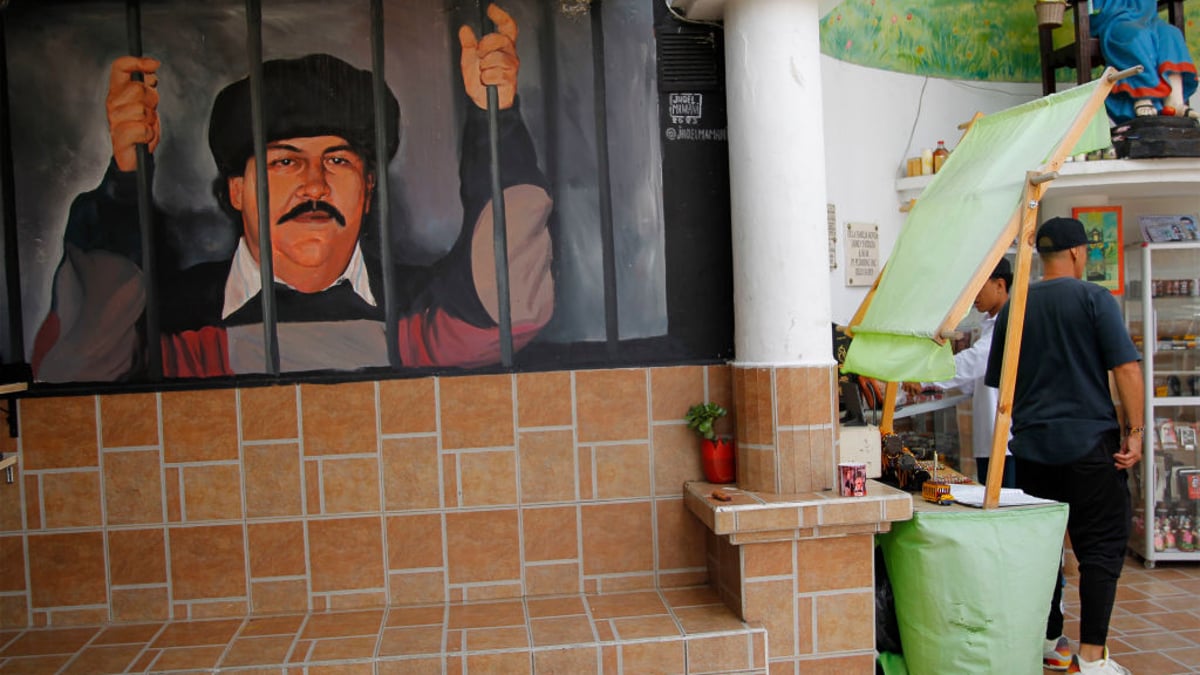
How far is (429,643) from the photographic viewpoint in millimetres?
3572

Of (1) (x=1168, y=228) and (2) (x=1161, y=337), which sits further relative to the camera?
(1) (x=1168, y=228)

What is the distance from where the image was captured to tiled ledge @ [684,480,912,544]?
357 cm

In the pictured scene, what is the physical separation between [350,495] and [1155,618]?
3886mm

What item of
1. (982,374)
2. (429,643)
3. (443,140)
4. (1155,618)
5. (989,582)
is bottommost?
(1155,618)

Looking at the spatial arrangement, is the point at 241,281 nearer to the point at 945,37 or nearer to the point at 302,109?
the point at 302,109

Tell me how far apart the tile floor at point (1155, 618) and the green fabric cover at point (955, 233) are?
1634 mm

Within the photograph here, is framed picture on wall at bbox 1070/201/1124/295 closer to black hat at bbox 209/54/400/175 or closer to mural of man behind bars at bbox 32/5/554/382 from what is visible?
mural of man behind bars at bbox 32/5/554/382

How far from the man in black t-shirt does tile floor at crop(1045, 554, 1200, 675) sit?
284mm

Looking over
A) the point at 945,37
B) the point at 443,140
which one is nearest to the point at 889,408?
the point at 443,140

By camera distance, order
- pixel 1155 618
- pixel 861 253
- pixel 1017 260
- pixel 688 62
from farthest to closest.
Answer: pixel 861 253 < pixel 1155 618 < pixel 688 62 < pixel 1017 260

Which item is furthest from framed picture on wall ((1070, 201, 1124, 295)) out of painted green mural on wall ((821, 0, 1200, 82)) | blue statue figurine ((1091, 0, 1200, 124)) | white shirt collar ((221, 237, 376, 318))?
white shirt collar ((221, 237, 376, 318))

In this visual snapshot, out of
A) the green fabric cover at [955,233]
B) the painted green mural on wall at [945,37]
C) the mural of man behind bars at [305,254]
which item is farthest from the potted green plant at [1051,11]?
the mural of man behind bars at [305,254]

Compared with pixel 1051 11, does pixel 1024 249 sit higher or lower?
lower

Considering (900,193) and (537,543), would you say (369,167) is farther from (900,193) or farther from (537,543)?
(900,193)
